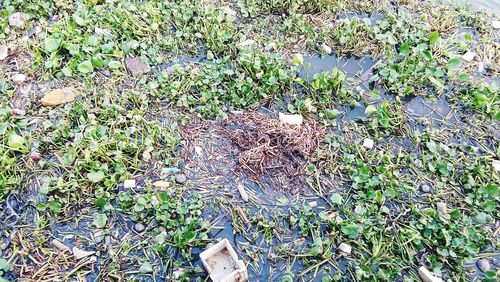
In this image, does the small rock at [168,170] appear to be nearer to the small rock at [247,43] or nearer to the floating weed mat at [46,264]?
the floating weed mat at [46,264]

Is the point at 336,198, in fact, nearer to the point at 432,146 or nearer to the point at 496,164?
the point at 432,146

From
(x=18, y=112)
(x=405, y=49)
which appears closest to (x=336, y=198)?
(x=405, y=49)

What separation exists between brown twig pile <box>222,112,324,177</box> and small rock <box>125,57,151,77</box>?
0.71 meters

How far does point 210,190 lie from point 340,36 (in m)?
1.51

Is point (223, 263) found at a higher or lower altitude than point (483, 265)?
lower

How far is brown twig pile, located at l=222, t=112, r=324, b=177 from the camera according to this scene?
92.3 inches

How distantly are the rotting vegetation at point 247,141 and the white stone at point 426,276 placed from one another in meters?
0.04

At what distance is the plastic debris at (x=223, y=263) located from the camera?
187 cm

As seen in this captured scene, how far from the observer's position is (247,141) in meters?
2.44

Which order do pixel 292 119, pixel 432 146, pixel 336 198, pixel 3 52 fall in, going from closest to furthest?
pixel 336 198, pixel 432 146, pixel 292 119, pixel 3 52

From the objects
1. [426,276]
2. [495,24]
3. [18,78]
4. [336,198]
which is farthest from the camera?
[495,24]

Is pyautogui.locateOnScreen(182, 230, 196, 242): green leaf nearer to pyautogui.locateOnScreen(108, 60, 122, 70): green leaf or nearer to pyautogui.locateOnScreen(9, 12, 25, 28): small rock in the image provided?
pyautogui.locateOnScreen(108, 60, 122, 70): green leaf

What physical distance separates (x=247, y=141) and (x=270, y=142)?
13 cm

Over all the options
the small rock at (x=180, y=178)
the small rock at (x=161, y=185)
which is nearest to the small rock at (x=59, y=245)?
the small rock at (x=161, y=185)
